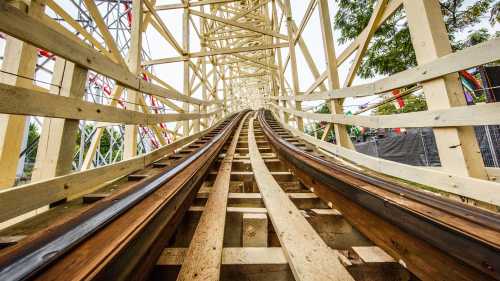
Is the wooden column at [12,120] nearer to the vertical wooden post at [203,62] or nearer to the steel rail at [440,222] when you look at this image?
the steel rail at [440,222]

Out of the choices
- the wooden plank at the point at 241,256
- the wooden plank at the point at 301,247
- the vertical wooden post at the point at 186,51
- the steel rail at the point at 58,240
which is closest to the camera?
the steel rail at the point at 58,240

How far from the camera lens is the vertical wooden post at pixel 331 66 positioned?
258 centimetres

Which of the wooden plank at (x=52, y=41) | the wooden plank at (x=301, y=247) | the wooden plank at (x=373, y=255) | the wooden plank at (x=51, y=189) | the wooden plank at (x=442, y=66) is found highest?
the wooden plank at (x=52, y=41)

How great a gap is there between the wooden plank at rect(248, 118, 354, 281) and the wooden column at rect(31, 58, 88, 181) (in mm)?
1305

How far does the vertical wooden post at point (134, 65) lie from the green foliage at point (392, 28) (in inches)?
189

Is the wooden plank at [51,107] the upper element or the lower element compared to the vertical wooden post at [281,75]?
lower

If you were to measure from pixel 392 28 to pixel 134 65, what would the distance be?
5.52 m

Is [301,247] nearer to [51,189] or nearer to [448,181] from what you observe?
[448,181]

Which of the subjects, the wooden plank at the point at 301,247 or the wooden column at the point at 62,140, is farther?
the wooden column at the point at 62,140

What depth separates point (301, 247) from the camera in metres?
0.76

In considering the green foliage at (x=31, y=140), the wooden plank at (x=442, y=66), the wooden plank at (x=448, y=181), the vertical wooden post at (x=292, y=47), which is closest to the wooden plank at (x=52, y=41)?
the wooden plank at (x=442, y=66)

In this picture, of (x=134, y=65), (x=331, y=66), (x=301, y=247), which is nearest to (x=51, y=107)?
(x=301, y=247)

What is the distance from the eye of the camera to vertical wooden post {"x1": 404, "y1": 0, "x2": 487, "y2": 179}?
1220 millimetres

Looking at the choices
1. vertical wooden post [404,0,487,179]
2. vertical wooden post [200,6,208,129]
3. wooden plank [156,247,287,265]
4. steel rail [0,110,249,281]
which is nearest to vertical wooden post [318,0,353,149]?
vertical wooden post [404,0,487,179]
